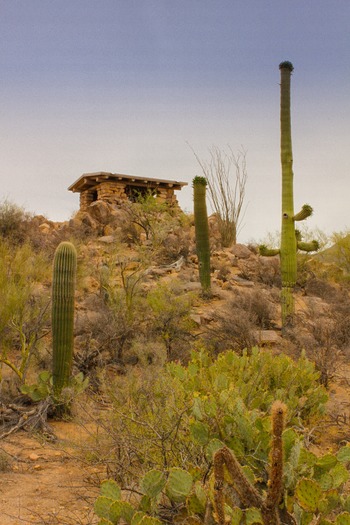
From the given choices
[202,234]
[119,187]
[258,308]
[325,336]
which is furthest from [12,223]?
[325,336]

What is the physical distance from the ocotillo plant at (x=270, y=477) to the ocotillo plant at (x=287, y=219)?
8.56 metres

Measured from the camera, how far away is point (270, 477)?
6.29 ft

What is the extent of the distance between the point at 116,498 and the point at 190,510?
0.47 metres

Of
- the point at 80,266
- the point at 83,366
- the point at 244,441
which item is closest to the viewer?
the point at 244,441

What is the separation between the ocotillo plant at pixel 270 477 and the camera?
70.2 inches

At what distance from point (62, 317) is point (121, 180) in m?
15.2

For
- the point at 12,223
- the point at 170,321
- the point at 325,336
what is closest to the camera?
the point at 325,336

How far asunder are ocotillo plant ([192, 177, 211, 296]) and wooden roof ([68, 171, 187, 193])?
8624mm

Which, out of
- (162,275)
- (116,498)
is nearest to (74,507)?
(116,498)

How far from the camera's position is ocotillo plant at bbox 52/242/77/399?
6.91m

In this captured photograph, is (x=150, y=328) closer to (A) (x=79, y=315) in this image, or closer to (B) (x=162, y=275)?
(A) (x=79, y=315)

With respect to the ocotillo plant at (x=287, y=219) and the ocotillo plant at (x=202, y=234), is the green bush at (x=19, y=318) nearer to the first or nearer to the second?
the ocotillo plant at (x=202, y=234)

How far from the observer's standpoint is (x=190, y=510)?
2703 mm

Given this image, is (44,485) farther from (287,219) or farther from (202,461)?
(287,219)
